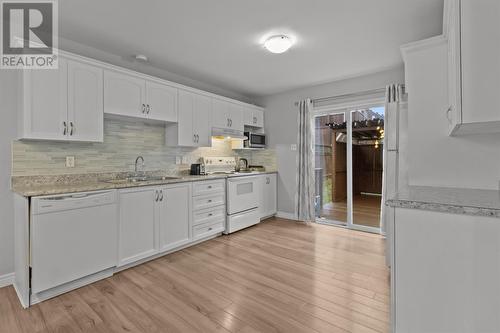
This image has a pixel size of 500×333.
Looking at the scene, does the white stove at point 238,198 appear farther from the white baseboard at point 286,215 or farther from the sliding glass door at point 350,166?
the sliding glass door at point 350,166

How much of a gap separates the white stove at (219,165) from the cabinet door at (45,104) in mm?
2135

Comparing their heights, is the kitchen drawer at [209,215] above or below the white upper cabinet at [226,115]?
below

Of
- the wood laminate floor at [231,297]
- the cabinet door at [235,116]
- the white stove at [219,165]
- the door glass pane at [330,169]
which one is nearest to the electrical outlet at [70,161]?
the wood laminate floor at [231,297]

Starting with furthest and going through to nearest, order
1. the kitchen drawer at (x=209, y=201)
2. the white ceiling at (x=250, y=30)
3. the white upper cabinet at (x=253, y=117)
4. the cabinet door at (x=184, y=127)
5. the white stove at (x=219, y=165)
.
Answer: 1. the white upper cabinet at (x=253, y=117)
2. the white stove at (x=219, y=165)
3. the cabinet door at (x=184, y=127)
4. the kitchen drawer at (x=209, y=201)
5. the white ceiling at (x=250, y=30)

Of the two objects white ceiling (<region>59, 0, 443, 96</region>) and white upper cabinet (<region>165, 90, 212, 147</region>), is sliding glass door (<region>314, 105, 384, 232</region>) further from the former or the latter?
white upper cabinet (<region>165, 90, 212, 147</region>)

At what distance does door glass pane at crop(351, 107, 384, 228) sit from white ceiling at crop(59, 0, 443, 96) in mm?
832

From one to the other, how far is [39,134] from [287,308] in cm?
270

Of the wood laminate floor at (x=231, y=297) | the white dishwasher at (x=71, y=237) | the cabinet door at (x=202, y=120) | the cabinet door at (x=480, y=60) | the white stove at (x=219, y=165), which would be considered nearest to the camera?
the cabinet door at (x=480, y=60)

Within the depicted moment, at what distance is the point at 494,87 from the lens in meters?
1.22

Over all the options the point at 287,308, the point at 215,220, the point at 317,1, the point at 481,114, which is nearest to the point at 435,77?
the point at 481,114

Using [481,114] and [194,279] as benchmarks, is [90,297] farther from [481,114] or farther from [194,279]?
[481,114]

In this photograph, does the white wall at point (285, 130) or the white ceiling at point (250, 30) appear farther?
the white wall at point (285, 130)

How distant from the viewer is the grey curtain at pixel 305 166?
4.38 meters

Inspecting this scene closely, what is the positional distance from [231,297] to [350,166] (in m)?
2.96
